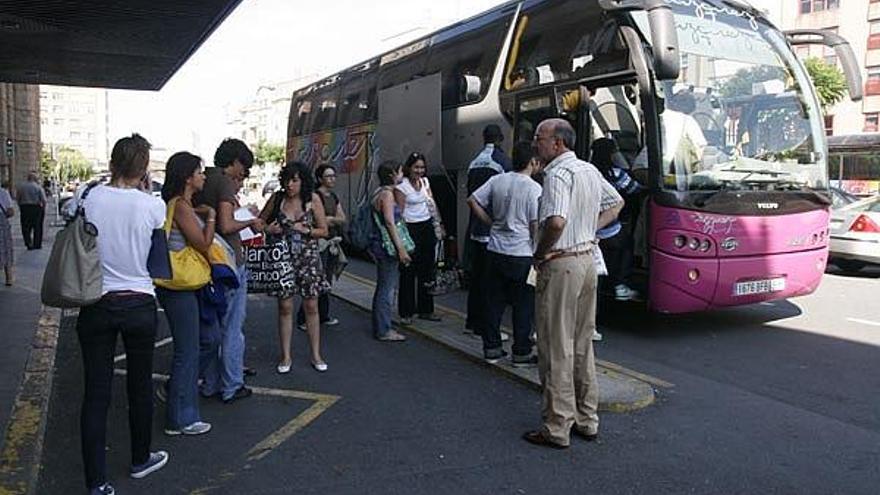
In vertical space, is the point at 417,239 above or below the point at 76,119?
below

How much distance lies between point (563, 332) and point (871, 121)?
162ft

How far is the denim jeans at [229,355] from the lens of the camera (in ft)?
17.7

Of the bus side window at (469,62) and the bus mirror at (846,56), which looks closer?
the bus mirror at (846,56)

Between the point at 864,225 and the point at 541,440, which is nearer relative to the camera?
Result: the point at 541,440

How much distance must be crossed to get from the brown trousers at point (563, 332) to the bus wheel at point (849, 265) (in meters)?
9.87

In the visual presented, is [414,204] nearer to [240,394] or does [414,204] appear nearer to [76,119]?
[240,394]

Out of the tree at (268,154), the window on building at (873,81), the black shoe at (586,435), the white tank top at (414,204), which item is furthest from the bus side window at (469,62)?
the tree at (268,154)

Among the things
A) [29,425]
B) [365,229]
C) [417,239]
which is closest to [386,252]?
[365,229]

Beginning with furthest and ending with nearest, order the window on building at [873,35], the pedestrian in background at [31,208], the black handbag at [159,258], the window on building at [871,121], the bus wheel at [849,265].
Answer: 1. the window on building at [871,121]
2. the window on building at [873,35]
3. the pedestrian in background at [31,208]
4. the bus wheel at [849,265]
5. the black handbag at [159,258]

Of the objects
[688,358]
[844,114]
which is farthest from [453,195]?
[844,114]

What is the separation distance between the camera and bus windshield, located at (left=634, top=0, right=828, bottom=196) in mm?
7258

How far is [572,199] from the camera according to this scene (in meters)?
4.42

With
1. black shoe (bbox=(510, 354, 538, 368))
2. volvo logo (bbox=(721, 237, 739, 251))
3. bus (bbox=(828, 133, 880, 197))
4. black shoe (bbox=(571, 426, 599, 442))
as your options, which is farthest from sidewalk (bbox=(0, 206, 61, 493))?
bus (bbox=(828, 133, 880, 197))

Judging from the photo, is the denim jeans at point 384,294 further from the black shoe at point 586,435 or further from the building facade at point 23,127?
the building facade at point 23,127
